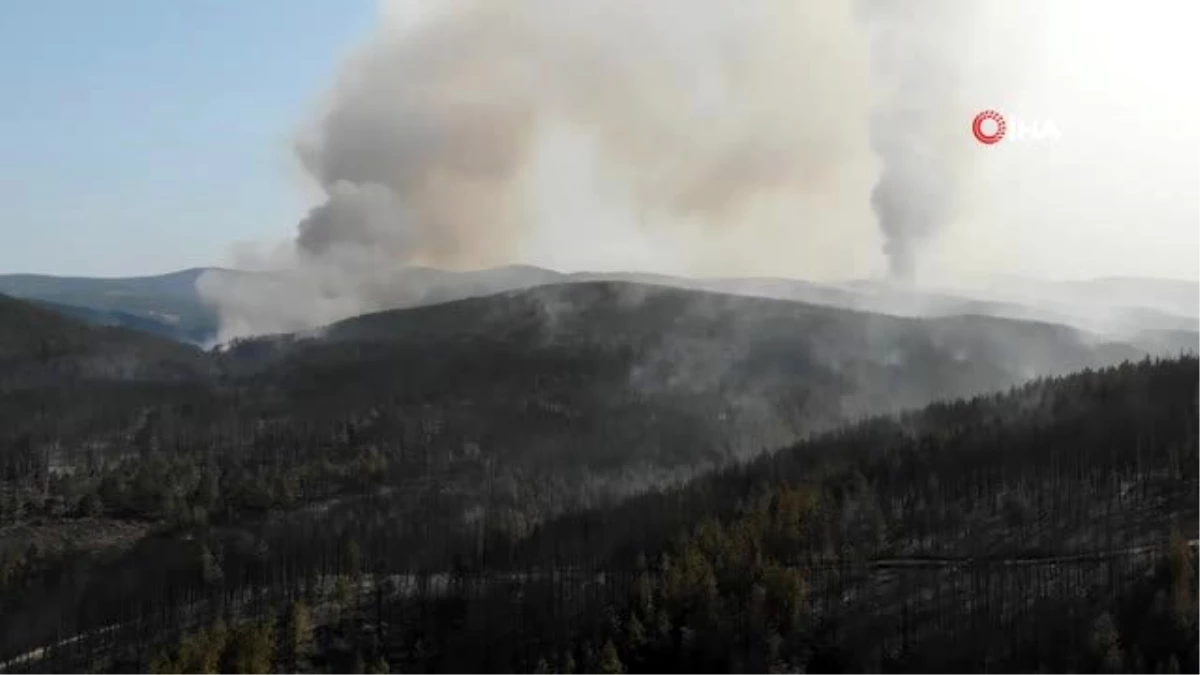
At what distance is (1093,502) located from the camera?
146500 millimetres

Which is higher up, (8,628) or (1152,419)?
(1152,419)

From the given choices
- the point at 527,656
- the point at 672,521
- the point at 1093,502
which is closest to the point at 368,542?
the point at 672,521

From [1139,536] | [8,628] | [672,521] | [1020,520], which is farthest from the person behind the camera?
[672,521]

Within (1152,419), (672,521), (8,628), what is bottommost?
(8,628)

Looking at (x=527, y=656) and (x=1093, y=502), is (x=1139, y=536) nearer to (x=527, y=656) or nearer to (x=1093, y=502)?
(x=1093, y=502)

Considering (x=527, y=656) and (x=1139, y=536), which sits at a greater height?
(x=1139, y=536)

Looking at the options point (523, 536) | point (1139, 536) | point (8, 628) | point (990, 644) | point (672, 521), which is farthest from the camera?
point (523, 536)

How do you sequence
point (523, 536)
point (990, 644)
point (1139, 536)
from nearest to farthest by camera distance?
point (990, 644)
point (1139, 536)
point (523, 536)

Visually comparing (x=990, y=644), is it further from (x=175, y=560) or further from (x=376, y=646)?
(x=175, y=560)

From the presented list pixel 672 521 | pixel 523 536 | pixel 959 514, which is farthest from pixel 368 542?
→ pixel 959 514

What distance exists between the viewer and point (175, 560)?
7156 inches

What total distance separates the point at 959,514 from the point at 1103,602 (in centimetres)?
4173

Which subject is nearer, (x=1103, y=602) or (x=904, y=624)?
(x=1103, y=602)

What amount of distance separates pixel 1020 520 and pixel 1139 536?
16.5 m
